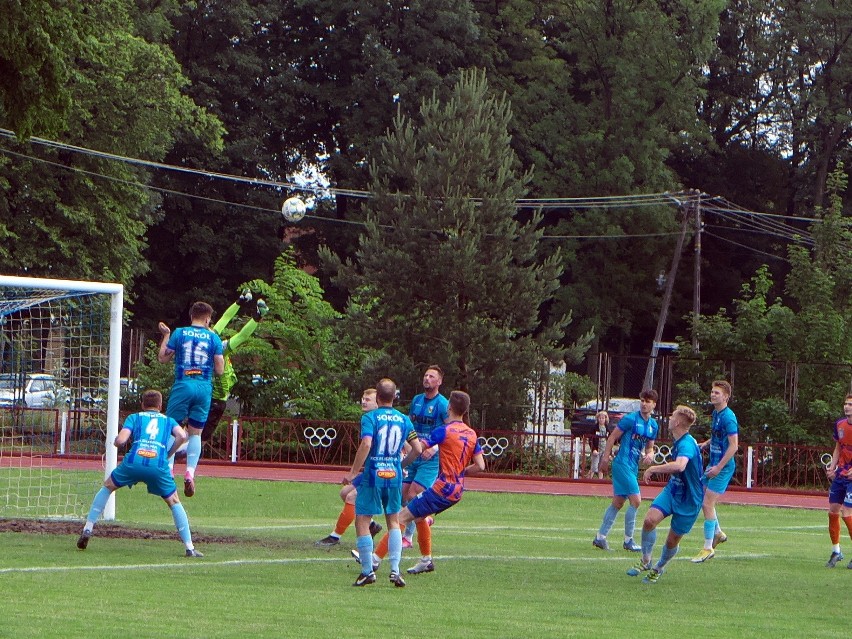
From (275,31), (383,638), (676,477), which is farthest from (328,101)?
(383,638)

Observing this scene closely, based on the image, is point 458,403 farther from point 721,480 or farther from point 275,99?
point 275,99

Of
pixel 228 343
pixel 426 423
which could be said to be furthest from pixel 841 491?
pixel 228 343

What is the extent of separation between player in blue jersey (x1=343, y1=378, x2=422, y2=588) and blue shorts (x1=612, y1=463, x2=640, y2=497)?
15.8 feet

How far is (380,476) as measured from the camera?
10555 millimetres

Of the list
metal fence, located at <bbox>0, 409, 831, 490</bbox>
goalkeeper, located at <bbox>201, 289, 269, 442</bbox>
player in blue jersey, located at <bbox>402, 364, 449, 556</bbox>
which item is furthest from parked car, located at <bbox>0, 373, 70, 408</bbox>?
player in blue jersey, located at <bbox>402, 364, 449, 556</bbox>

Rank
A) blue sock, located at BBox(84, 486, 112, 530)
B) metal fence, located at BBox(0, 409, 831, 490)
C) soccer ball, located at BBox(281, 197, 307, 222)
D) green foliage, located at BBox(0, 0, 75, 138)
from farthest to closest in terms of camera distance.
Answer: soccer ball, located at BBox(281, 197, 307, 222)
metal fence, located at BBox(0, 409, 831, 490)
green foliage, located at BBox(0, 0, 75, 138)
blue sock, located at BBox(84, 486, 112, 530)

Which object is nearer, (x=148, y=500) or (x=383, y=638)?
(x=383, y=638)

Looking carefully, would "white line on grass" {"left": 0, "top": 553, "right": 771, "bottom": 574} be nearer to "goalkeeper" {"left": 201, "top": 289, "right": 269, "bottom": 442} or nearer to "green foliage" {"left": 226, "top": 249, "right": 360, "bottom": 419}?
"goalkeeper" {"left": 201, "top": 289, "right": 269, "bottom": 442}

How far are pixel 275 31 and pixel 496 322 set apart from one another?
24.3 meters

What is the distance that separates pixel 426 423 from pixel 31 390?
14.5 m

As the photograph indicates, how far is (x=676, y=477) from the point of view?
459 inches

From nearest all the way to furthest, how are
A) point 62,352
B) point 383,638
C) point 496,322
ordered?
1. point 383,638
2. point 62,352
3. point 496,322

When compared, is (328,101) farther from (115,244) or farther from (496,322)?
(496,322)

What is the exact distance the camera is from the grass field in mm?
8500
